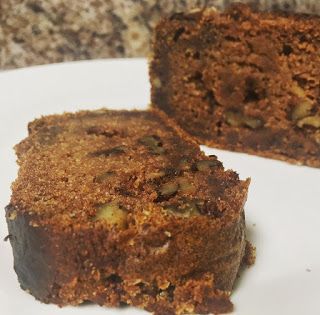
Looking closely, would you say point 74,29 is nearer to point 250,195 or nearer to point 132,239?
point 250,195

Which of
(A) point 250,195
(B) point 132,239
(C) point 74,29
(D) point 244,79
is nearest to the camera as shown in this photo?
(B) point 132,239

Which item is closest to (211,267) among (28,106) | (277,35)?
(277,35)

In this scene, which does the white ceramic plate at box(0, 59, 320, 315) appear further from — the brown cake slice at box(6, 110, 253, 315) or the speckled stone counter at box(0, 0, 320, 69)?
the speckled stone counter at box(0, 0, 320, 69)

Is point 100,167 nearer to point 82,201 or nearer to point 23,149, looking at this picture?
point 82,201

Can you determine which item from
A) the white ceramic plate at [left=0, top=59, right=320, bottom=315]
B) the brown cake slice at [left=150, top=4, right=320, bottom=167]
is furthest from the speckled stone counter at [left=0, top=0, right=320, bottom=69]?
the brown cake slice at [left=150, top=4, right=320, bottom=167]

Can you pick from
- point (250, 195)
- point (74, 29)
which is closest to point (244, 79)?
point (250, 195)

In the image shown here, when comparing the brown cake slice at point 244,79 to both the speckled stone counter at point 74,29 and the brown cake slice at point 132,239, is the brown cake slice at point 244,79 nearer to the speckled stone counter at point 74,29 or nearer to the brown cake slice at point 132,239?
the speckled stone counter at point 74,29
